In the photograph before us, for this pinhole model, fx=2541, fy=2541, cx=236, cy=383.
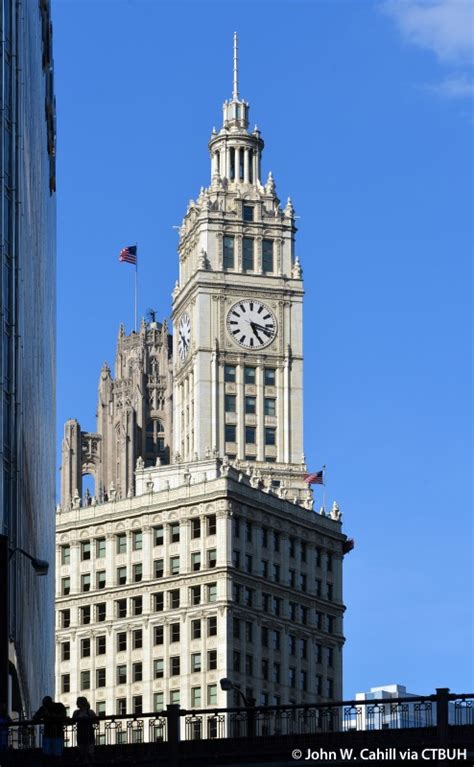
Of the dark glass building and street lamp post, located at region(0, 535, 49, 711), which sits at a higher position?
the dark glass building

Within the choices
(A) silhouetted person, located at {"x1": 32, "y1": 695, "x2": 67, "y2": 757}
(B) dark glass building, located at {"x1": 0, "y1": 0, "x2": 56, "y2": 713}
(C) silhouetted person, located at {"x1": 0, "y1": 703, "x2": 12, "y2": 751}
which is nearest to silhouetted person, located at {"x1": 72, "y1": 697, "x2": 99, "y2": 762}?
(A) silhouetted person, located at {"x1": 32, "y1": 695, "x2": 67, "y2": 757}

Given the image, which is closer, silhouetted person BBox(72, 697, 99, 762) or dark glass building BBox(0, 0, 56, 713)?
silhouetted person BBox(72, 697, 99, 762)

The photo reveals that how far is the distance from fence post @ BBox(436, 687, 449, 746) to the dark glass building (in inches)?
786

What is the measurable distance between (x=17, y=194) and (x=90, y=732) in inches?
1258

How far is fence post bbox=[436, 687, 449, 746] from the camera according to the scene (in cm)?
6638

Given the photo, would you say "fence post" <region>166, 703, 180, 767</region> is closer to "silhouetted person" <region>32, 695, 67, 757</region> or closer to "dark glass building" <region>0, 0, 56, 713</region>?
"silhouetted person" <region>32, 695, 67, 757</region>

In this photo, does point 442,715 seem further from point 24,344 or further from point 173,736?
point 24,344

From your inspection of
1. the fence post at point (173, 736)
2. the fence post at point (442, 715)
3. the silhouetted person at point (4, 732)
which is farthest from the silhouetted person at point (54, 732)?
the fence post at point (442, 715)

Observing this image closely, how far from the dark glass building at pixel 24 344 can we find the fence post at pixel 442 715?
65.5 feet

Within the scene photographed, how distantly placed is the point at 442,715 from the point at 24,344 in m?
41.0

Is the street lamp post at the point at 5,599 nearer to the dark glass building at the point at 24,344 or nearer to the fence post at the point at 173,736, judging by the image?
the dark glass building at the point at 24,344

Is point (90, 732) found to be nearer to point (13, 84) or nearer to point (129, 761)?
point (129, 761)

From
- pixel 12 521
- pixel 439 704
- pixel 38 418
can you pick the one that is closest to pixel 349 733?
pixel 439 704

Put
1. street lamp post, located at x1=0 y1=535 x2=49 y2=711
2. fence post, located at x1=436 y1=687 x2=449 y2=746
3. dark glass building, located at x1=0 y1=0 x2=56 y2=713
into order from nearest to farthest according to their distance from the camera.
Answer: fence post, located at x1=436 y1=687 x2=449 y2=746, street lamp post, located at x1=0 y1=535 x2=49 y2=711, dark glass building, located at x1=0 y1=0 x2=56 y2=713
